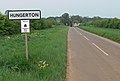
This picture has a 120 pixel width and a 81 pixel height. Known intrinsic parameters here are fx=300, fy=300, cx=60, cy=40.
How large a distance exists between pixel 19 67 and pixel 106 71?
11.7 ft

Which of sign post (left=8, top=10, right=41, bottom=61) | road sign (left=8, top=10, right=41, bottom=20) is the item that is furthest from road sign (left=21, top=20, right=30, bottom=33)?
road sign (left=8, top=10, right=41, bottom=20)

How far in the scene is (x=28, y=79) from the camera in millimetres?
8180

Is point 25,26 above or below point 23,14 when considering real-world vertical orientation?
below

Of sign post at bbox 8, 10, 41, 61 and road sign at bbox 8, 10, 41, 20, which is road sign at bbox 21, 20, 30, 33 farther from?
road sign at bbox 8, 10, 41, 20

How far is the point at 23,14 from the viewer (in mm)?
10625

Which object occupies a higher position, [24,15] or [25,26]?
[24,15]

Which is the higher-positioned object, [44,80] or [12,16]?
[12,16]

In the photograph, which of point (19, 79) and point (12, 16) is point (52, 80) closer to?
point (19, 79)

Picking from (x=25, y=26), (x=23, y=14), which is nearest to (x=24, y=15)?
(x=23, y=14)

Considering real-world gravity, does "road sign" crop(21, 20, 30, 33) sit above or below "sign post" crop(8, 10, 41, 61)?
below

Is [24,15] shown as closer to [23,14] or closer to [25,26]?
[23,14]

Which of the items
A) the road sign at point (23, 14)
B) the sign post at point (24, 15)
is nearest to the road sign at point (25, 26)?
the sign post at point (24, 15)

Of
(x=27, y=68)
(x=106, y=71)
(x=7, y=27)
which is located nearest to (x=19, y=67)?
(x=27, y=68)

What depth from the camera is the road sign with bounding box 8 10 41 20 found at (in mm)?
10578
